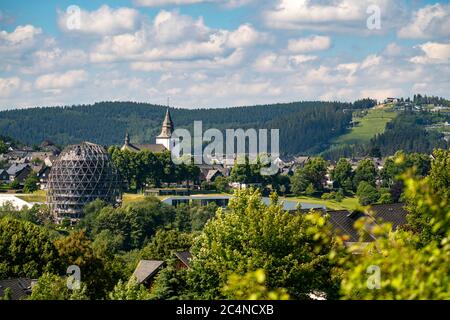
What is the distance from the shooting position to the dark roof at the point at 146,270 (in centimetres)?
4069

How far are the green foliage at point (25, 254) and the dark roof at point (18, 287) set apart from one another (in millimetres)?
6261

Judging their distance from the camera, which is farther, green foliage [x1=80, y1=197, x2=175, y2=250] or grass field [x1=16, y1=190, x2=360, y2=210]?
grass field [x1=16, y1=190, x2=360, y2=210]

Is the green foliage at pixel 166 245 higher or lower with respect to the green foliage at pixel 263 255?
lower

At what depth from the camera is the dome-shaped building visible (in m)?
118

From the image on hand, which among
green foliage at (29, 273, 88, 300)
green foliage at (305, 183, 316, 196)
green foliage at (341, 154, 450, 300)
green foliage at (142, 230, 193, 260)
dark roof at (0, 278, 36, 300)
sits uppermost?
green foliage at (341, 154, 450, 300)

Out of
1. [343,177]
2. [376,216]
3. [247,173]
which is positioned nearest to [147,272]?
[376,216]

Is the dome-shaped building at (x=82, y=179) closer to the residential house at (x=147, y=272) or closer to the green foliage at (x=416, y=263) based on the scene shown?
the residential house at (x=147, y=272)

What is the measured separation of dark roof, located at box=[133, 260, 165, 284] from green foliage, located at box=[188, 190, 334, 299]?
6.14 metres

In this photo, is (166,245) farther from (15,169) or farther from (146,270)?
(15,169)

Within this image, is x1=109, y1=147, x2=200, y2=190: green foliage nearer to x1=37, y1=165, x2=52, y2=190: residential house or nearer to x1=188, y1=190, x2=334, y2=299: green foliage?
x1=37, y1=165, x2=52, y2=190: residential house

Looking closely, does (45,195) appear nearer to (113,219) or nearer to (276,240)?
(113,219)

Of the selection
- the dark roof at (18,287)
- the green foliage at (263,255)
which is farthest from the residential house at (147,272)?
the green foliage at (263,255)

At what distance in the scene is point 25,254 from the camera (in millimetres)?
46031

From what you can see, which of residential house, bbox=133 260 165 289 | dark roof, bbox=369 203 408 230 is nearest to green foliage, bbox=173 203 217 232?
dark roof, bbox=369 203 408 230
